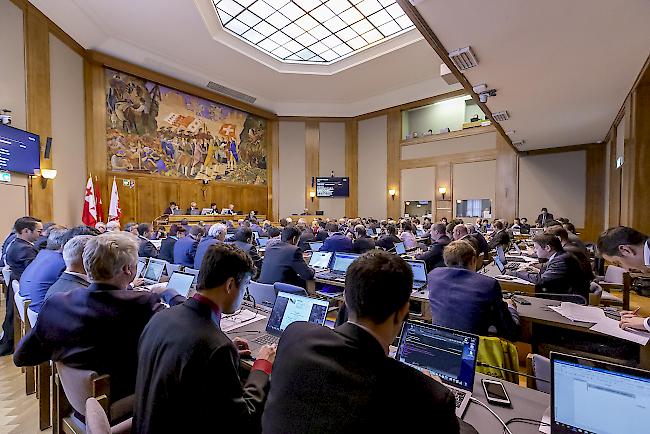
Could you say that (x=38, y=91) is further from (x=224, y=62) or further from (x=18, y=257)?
(x=224, y=62)

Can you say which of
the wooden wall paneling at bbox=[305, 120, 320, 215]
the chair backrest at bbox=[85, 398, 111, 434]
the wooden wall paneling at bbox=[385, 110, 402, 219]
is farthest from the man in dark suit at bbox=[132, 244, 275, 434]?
the wooden wall paneling at bbox=[305, 120, 320, 215]

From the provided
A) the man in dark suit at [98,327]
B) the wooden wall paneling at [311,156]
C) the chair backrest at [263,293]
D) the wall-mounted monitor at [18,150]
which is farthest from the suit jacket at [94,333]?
the wooden wall paneling at [311,156]

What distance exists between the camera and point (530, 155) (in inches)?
521

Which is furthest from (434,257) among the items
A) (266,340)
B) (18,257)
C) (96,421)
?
(18,257)

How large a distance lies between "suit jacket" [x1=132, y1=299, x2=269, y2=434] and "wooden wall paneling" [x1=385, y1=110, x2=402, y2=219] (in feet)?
51.3

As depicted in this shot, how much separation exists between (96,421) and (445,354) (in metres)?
1.45

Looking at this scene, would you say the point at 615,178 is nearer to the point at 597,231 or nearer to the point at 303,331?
the point at 597,231

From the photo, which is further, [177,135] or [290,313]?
[177,135]

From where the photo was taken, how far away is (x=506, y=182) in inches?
536

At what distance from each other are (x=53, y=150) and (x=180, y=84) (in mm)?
6067

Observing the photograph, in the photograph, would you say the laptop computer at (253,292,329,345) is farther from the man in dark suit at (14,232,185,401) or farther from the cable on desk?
the cable on desk

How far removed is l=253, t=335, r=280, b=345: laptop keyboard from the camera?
2.29 metres

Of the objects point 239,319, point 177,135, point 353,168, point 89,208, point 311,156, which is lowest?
point 239,319

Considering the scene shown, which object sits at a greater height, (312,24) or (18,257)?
(312,24)
